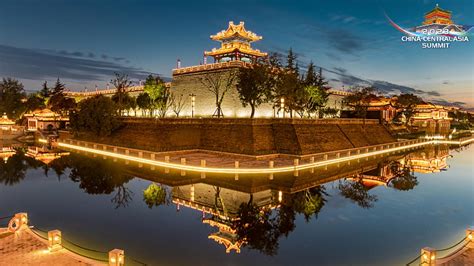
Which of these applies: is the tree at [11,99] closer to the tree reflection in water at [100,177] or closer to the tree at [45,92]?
the tree at [45,92]

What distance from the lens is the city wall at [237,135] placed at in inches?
1152

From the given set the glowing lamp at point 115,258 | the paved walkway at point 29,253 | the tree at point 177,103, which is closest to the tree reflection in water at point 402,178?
the glowing lamp at point 115,258

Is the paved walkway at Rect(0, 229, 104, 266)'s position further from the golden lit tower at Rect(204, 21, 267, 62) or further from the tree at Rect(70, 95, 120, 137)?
the golden lit tower at Rect(204, 21, 267, 62)

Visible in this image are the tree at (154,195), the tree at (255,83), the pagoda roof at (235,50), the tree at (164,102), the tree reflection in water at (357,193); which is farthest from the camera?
the tree at (164,102)

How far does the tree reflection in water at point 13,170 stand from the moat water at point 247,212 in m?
0.06

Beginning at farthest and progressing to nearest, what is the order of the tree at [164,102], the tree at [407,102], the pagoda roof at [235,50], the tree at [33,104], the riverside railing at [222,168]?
the tree at [33,104], the tree at [407,102], the tree at [164,102], the pagoda roof at [235,50], the riverside railing at [222,168]

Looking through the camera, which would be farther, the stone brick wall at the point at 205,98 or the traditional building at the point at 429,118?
the traditional building at the point at 429,118

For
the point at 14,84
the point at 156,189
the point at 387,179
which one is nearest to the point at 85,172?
the point at 156,189

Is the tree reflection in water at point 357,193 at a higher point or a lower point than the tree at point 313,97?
lower

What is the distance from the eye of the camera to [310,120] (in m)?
32.5

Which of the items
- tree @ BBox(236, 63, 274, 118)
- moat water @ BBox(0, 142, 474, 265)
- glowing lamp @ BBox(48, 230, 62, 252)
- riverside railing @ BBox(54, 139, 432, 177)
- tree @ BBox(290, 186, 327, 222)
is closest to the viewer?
glowing lamp @ BBox(48, 230, 62, 252)

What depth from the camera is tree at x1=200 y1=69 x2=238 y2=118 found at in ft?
130

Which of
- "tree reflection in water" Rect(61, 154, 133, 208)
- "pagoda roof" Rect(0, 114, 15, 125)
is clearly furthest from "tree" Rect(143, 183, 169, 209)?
"pagoda roof" Rect(0, 114, 15, 125)

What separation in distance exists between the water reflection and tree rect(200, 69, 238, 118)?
17324 mm
